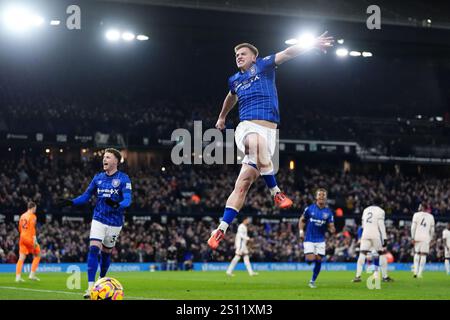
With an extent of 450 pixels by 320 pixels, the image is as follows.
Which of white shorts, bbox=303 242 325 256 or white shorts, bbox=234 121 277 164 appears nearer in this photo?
white shorts, bbox=234 121 277 164

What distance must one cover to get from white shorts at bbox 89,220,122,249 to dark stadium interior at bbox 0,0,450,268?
22.1 metres

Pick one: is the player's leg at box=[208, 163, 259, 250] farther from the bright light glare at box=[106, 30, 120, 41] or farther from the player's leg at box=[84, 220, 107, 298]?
the bright light glare at box=[106, 30, 120, 41]

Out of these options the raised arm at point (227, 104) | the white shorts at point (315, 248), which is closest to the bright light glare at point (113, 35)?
the white shorts at point (315, 248)

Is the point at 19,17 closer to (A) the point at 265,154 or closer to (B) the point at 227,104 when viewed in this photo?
(B) the point at 227,104

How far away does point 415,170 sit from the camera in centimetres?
5856

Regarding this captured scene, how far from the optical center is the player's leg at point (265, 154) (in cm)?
1041

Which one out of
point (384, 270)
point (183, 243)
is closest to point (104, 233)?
point (384, 270)

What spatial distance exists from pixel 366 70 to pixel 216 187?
62.0 feet

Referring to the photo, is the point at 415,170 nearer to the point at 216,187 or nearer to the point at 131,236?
the point at 216,187

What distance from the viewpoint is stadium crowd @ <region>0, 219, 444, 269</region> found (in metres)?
37.2

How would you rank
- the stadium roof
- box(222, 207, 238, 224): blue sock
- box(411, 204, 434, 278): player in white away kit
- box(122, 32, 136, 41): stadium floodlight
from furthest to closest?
box(122, 32, 136, 41): stadium floodlight, the stadium roof, box(411, 204, 434, 278): player in white away kit, box(222, 207, 238, 224): blue sock

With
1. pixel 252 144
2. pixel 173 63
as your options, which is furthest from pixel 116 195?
pixel 173 63

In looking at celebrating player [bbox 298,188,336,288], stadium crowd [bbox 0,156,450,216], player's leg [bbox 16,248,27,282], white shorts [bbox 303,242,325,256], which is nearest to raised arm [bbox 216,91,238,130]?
celebrating player [bbox 298,188,336,288]

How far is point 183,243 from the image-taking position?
3912 centimetres
